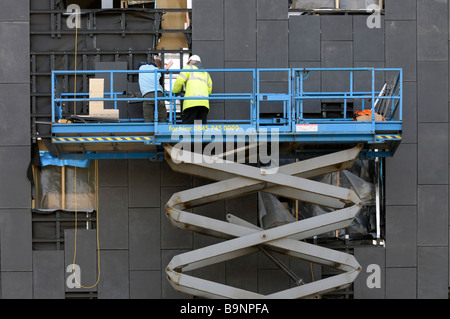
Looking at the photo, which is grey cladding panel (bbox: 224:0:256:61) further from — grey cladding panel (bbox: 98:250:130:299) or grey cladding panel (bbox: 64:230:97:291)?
grey cladding panel (bbox: 98:250:130:299)

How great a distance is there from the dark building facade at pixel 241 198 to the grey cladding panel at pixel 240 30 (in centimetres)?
2

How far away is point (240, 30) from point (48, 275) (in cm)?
588

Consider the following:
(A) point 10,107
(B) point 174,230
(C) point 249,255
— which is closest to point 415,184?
(C) point 249,255

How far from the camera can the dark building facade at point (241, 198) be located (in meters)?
13.5

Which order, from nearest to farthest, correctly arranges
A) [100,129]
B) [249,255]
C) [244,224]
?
[100,129]
[244,224]
[249,255]

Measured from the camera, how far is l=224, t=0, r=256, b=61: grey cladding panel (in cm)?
1367

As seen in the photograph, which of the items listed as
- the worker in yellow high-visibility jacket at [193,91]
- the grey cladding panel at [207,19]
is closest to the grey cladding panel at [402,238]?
the worker in yellow high-visibility jacket at [193,91]

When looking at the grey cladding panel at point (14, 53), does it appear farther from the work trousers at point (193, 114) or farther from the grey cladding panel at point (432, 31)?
the grey cladding panel at point (432, 31)

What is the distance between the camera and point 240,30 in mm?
13703

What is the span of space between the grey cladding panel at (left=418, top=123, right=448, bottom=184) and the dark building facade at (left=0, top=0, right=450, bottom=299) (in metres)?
0.02

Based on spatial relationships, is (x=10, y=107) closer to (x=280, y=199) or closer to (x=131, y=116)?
(x=131, y=116)

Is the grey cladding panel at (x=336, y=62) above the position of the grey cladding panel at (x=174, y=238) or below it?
above

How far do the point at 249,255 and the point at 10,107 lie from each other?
209 inches

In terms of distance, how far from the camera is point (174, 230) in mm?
13547
